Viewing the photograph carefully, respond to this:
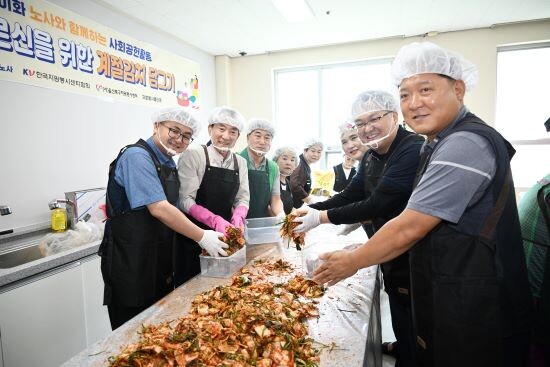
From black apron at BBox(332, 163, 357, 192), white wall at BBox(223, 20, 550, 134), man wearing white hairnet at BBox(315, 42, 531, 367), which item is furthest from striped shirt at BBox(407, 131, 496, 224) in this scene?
white wall at BBox(223, 20, 550, 134)

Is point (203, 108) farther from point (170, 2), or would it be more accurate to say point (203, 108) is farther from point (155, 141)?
point (155, 141)

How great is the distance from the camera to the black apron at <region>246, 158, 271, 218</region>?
2996mm

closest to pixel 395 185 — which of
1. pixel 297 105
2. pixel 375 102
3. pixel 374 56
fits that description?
pixel 375 102

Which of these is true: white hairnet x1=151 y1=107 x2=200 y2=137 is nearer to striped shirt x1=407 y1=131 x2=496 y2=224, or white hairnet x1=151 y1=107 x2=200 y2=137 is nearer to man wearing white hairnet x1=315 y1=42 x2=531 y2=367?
man wearing white hairnet x1=315 y1=42 x2=531 y2=367

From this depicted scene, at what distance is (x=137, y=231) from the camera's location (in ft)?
6.30

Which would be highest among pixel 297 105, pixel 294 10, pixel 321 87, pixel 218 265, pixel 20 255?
pixel 294 10

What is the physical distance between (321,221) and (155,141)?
1.29m

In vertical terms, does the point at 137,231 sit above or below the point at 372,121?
below

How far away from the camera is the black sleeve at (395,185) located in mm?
1843

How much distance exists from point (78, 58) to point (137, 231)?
269 cm

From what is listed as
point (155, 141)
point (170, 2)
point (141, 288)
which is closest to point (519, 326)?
point (141, 288)

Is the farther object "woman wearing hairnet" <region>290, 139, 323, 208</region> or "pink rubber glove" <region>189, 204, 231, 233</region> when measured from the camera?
"woman wearing hairnet" <region>290, 139, 323, 208</region>

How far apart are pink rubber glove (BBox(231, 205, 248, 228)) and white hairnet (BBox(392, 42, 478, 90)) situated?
155 centimetres

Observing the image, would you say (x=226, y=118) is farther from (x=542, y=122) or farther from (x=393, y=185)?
(x=542, y=122)
